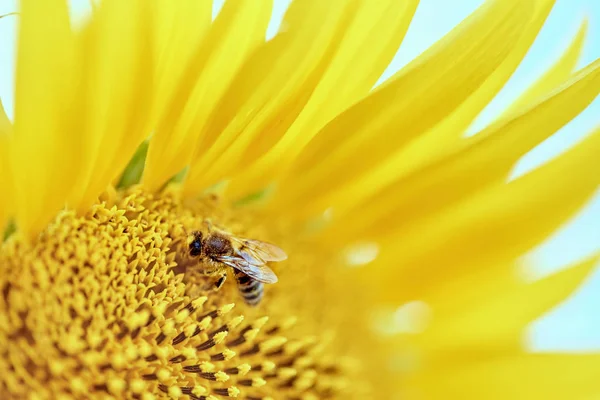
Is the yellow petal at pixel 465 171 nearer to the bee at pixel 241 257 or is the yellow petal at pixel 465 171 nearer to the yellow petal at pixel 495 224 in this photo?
the yellow petal at pixel 495 224

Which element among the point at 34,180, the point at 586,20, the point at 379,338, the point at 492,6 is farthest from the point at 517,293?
the point at 34,180

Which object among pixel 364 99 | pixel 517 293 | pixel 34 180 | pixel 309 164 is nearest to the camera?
pixel 34 180

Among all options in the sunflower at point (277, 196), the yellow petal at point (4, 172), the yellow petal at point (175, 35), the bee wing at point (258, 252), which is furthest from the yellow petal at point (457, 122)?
the yellow petal at point (4, 172)

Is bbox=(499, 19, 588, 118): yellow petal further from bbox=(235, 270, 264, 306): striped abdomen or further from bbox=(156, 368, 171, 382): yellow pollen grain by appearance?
bbox=(156, 368, 171, 382): yellow pollen grain

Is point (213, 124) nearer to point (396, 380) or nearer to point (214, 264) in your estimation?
point (214, 264)

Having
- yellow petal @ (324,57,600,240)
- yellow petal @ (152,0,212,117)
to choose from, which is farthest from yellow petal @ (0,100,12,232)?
yellow petal @ (324,57,600,240)

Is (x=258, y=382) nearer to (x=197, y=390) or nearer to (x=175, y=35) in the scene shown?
(x=197, y=390)
